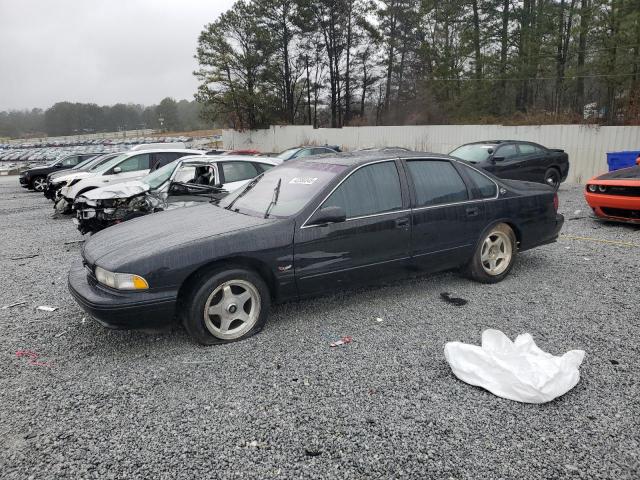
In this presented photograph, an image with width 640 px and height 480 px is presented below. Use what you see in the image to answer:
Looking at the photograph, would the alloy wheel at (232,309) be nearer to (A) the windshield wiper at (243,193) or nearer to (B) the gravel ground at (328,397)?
(B) the gravel ground at (328,397)

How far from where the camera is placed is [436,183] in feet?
14.8

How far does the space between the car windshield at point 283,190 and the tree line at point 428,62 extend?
50.0 ft

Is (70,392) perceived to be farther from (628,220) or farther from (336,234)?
(628,220)

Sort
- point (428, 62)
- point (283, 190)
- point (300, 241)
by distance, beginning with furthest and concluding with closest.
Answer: point (428, 62) → point (283, 190) → point (300, 241)

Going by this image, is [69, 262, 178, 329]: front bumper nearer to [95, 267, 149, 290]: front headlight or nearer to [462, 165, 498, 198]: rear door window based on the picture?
[95, 267, 149, 290]: front headlight

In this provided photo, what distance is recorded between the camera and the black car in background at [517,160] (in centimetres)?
1099

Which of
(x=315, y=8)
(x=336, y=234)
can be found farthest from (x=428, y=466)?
(x=315, y=8)

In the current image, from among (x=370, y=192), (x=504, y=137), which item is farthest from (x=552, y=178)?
(x=370, y=192)

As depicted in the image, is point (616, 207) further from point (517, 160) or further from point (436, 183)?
point (436, 183)

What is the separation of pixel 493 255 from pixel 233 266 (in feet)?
9.83

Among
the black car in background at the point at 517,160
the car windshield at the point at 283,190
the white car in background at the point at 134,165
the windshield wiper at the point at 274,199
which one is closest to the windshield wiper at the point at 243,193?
the car windshield at the point at 283,190

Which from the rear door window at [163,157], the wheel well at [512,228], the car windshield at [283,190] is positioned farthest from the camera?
the rear door window at [163,157]

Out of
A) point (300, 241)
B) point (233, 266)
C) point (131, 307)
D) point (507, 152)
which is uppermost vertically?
point (507, 152)

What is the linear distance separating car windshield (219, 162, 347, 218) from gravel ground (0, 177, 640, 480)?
41.1 inches
